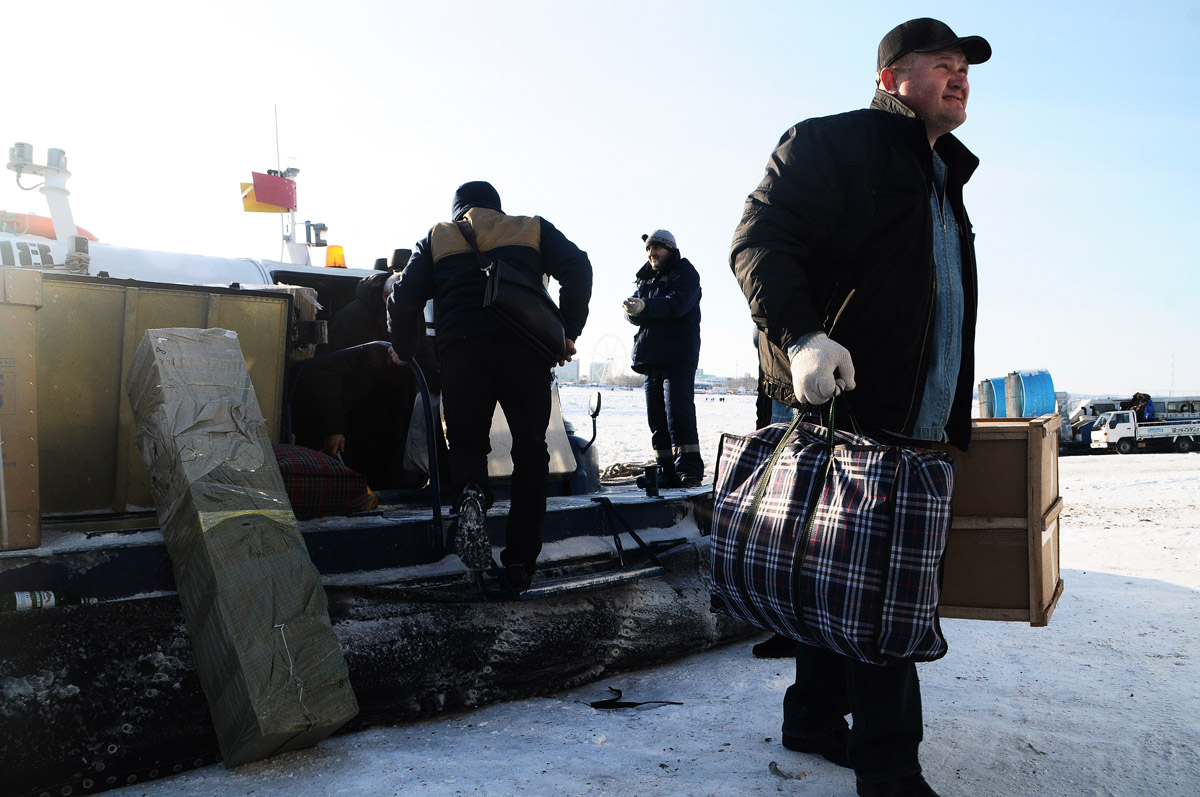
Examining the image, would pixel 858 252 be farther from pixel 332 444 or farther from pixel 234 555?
pixel 332 444

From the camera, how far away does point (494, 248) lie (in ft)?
11.7

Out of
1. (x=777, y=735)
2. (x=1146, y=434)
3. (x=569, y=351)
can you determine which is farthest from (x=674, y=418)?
(x=1146, y=434)

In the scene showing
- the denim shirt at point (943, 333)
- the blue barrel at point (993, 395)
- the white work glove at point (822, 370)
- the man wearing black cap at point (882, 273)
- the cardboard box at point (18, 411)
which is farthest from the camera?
the blue barrel at point (993, 395)

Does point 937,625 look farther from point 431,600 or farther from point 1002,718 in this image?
point 431,600

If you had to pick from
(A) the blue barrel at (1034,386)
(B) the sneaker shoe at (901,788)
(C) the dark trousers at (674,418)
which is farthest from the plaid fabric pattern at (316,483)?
(A) the blue barrel at (1034,386)

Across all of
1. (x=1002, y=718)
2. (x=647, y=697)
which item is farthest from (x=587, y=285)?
(x=1002, y=718)

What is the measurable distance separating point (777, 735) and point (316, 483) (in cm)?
193

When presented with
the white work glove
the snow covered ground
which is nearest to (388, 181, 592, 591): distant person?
the snow covered ground

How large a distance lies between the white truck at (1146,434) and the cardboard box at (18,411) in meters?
27.3

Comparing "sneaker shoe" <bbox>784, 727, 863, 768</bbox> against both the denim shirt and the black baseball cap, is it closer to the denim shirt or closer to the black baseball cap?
the denim shirt

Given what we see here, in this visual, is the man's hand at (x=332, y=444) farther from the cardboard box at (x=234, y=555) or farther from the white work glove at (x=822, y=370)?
the white work glove at (x=822, y=370)

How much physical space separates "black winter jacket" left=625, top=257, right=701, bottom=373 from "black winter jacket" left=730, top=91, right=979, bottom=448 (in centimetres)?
361

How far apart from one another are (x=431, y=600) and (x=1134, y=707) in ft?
8.14

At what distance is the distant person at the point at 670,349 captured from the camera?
19.9ft
